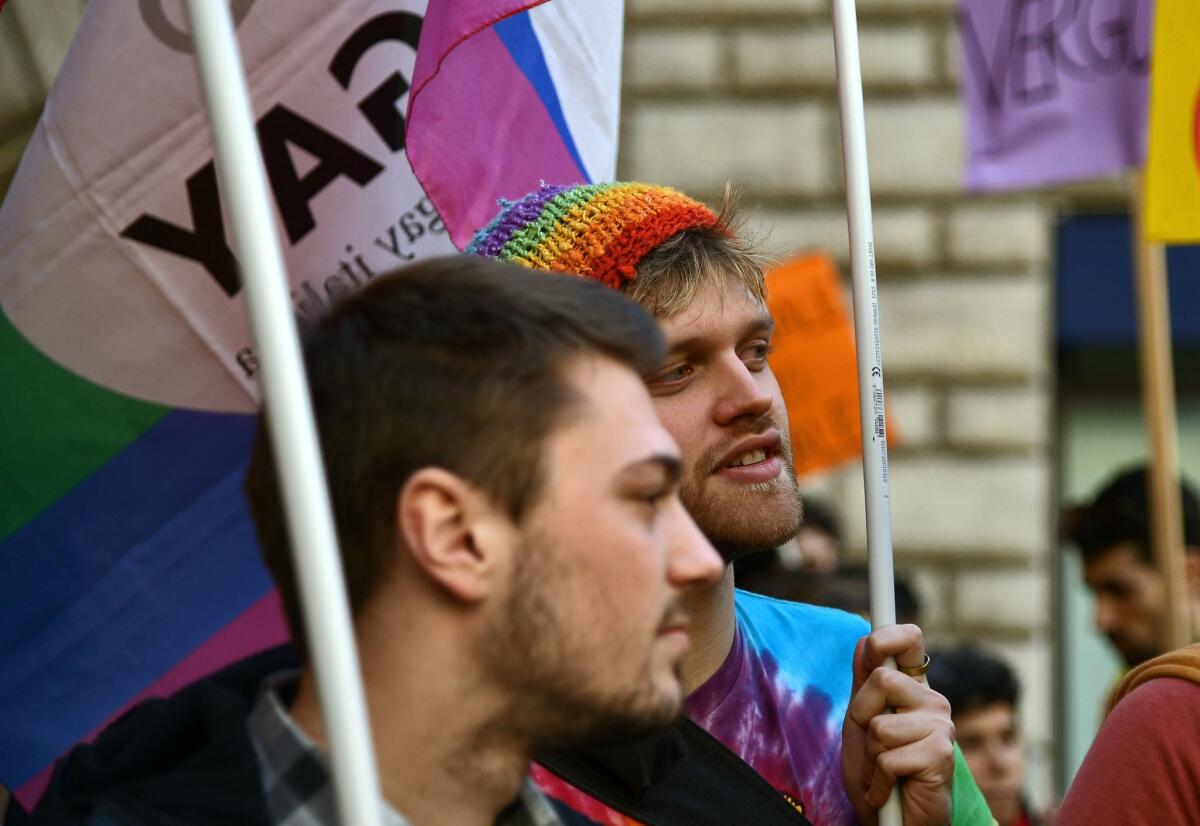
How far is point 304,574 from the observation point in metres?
1.55

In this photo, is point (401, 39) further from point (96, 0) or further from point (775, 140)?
point (775, 140)

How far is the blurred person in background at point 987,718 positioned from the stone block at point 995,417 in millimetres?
2613

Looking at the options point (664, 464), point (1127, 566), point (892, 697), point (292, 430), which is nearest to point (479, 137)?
point (892, 697)

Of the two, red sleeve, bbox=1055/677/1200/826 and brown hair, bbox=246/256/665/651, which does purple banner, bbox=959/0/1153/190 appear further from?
brown hair, bbox=246/256/665/651

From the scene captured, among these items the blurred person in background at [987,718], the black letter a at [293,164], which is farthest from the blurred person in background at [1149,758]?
the blurred person in background at [987,718]

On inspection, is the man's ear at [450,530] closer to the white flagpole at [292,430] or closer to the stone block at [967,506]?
the white flagpole at [292,430]

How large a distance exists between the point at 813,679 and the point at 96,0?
5.14 ft

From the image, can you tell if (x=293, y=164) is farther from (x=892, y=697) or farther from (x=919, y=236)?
(x=919, y=236)

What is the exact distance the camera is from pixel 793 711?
8.25 feet

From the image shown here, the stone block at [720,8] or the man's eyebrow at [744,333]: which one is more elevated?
the stone block at [720,8]

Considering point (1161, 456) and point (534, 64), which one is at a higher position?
point (534, 64)

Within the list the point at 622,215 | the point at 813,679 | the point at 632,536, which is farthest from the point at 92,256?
the point at 632,536

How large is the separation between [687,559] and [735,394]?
0.68 m

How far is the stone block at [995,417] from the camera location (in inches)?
288
